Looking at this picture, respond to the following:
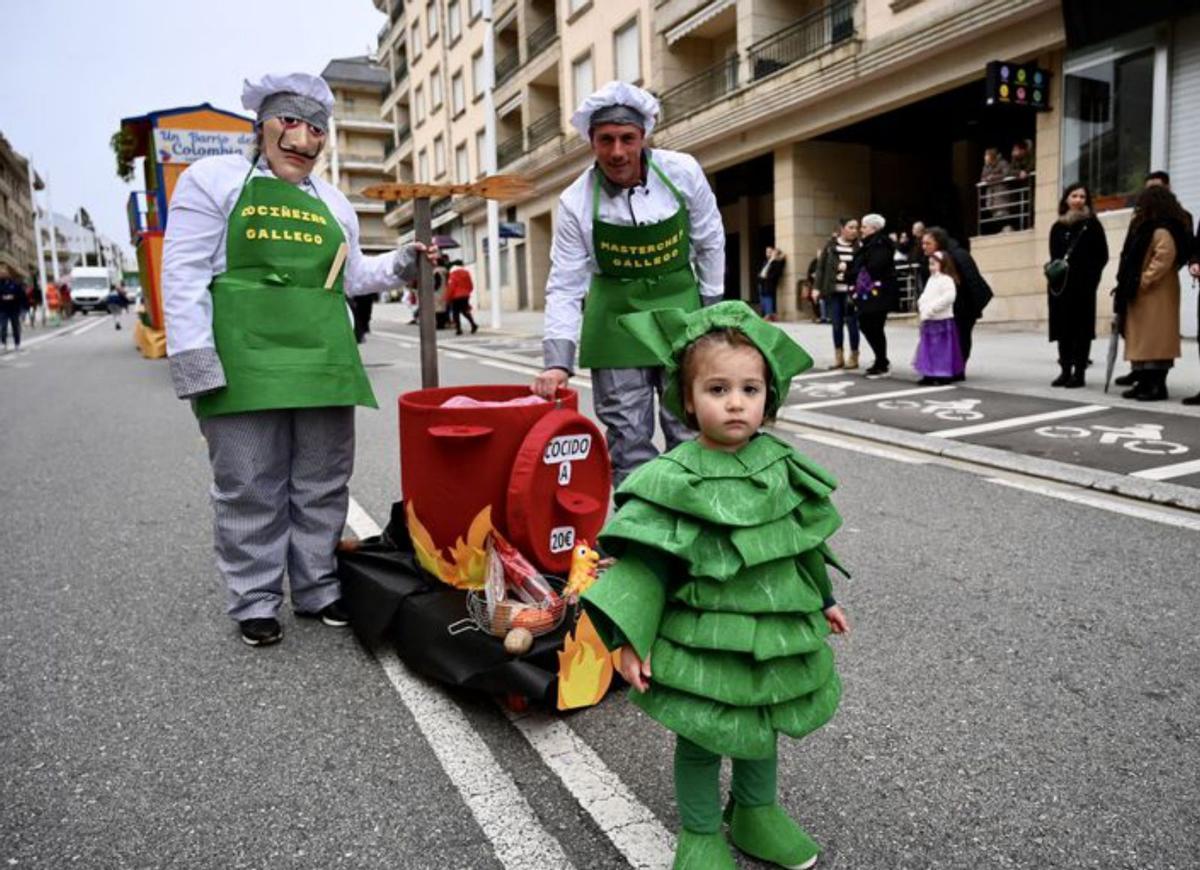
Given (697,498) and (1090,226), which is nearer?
(697,498)

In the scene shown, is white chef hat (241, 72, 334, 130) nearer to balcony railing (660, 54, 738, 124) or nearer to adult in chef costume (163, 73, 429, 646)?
adult in chef costume (163, 73, 429, 646)

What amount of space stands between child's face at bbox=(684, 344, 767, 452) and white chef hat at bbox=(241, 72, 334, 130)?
210 centimetres

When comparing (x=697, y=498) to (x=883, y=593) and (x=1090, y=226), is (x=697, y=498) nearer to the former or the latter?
(x=883, y=593)

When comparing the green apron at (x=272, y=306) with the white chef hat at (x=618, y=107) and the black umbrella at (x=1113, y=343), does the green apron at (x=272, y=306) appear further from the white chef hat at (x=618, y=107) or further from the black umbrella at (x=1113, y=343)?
the black umbrella at (x=1113, y=343)

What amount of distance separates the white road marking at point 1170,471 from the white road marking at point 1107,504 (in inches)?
18.8

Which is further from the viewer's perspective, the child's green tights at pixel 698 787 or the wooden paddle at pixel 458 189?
the wooden paddle at pixel 458 189

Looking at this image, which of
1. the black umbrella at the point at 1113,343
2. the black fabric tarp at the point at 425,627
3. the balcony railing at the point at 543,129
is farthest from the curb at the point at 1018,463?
the balcony railing at the point at 543,129

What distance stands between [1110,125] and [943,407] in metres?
8.91

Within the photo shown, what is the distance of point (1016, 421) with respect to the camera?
7887mm

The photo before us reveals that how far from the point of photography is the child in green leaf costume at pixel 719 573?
1.93 m

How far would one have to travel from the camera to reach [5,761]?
268 cm

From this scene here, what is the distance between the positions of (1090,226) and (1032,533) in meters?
5.76

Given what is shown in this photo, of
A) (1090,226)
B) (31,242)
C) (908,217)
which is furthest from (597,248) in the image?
(31,242)

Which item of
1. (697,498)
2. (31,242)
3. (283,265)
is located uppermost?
(31,242)
